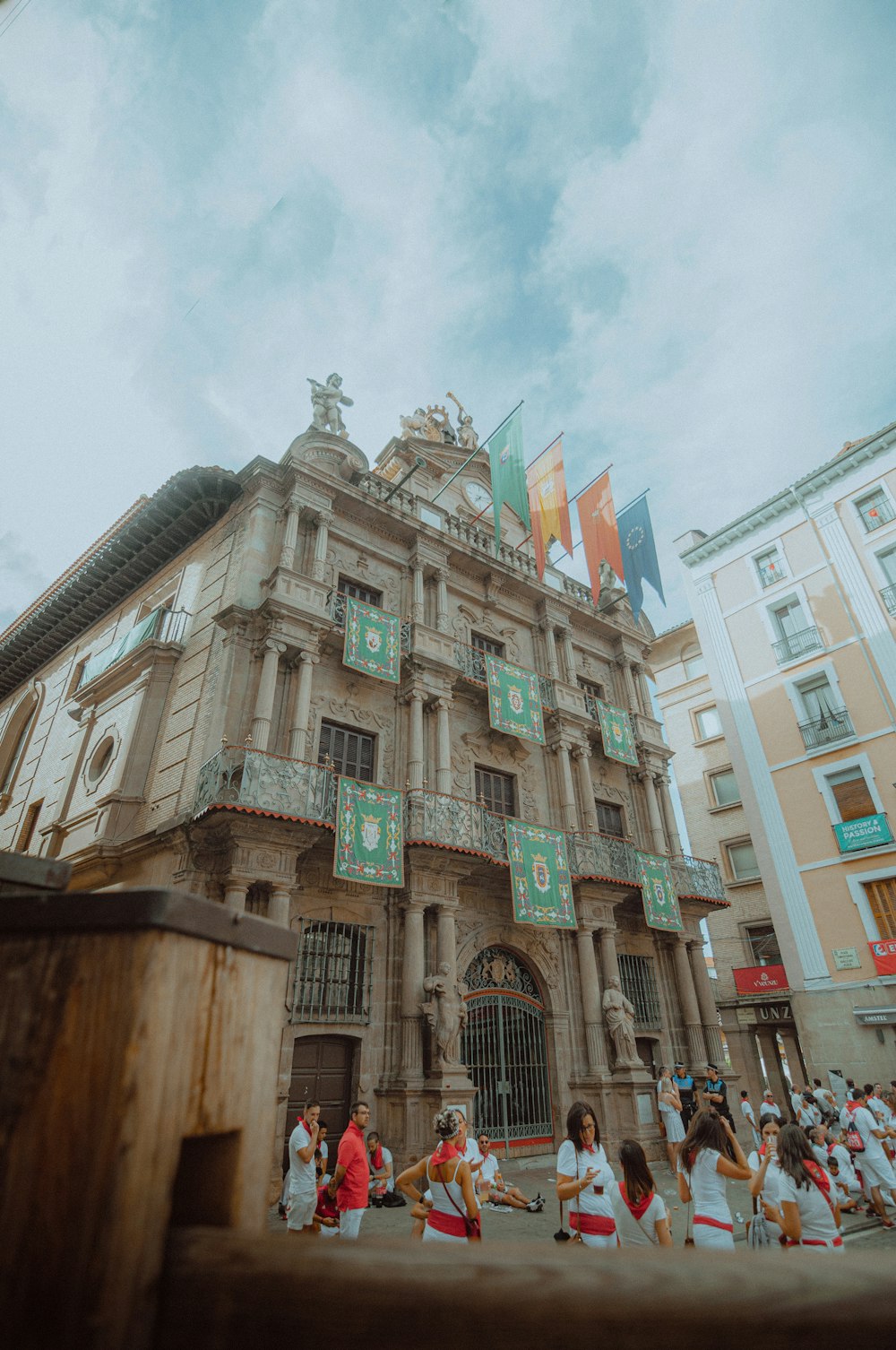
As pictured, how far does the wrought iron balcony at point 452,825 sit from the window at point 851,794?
1119 centimetres

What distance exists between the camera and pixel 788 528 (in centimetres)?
2330

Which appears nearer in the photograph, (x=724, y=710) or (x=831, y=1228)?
(x=831, y=1228)

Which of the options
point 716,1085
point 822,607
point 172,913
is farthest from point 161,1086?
point 822,607

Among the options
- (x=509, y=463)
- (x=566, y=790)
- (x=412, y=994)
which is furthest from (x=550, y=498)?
(x=412, y=994)

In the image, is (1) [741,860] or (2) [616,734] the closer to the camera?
(2) [616,734]

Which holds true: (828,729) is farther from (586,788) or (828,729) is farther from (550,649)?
(550,649)

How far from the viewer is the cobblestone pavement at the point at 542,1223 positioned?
25.5 ft

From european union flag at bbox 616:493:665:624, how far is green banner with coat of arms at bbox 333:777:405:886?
904cm

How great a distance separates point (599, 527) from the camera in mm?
17531

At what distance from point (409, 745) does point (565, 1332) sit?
14.2 m

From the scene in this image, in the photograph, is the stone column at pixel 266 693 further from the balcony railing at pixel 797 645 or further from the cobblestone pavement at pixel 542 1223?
the balcony railing at pixel 797 645

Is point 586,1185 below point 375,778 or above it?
below

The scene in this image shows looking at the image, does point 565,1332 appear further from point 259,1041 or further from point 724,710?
point 724,710

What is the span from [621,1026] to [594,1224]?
10873mm
